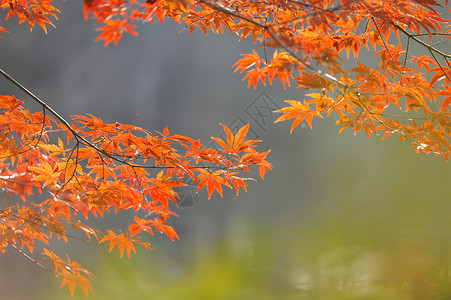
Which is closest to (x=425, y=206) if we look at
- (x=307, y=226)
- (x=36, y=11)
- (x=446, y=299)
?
(x=446, y=299)

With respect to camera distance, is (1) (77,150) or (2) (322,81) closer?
(2) (322,81)

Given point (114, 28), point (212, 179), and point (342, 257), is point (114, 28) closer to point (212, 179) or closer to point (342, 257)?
point (212, 179)

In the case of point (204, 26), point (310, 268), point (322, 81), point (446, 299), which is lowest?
point (446, 299)

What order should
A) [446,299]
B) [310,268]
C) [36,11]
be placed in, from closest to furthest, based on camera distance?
[36,11] < [446,299] < [310,268]

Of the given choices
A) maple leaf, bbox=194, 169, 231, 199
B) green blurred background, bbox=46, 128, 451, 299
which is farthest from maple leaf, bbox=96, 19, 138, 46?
green blurred background, bbox=46, 128, 451, 299

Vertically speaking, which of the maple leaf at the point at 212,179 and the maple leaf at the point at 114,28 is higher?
the maple leaf at the point at 114,28

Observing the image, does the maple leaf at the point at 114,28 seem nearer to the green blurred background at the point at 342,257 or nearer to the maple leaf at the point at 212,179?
the maple leaf at the point at 212,179

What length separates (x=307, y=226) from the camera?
128 inches

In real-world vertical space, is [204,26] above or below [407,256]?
above

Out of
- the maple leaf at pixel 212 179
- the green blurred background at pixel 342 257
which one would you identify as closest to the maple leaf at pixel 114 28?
the maple leaf at pixel 212 179

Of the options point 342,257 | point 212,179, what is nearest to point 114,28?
point 212,179

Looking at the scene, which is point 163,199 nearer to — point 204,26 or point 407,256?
point 204,26

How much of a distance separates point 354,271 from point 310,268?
35 cm

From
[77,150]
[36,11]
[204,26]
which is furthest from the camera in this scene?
[36,11]
